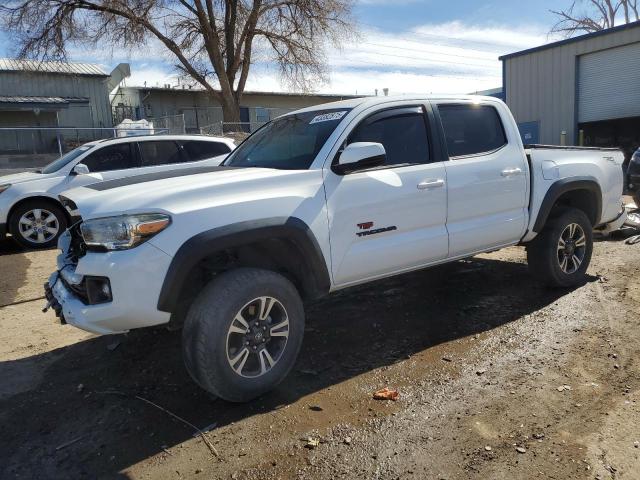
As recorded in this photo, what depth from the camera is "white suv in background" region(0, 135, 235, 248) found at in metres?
8.25

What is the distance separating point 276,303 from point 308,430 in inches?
32.0

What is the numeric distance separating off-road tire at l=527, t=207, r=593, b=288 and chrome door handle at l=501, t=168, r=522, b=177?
2.69 ft

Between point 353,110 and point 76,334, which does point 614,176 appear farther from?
point 76,334

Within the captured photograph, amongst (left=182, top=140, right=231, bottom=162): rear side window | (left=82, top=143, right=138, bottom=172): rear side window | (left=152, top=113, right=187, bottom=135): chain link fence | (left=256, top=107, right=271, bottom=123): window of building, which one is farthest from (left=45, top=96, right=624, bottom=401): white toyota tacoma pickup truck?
(left=256, top=107, right=271, bottom=123): window of building

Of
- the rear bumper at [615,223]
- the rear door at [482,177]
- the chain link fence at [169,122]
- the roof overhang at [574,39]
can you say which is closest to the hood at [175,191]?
the rear door at [482,177]

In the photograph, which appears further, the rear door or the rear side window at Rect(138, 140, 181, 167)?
the rear side window at Rect(138, 140, 181, 167)

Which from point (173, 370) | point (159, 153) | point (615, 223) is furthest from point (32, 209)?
point (615, 223)

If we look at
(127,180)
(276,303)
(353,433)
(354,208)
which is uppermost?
(127,180)

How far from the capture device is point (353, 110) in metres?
4.03

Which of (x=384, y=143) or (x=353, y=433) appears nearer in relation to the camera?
(x=353, y=433)

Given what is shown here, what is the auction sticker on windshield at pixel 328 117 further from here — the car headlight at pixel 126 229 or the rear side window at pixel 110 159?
the rear side window at pixel 110 159

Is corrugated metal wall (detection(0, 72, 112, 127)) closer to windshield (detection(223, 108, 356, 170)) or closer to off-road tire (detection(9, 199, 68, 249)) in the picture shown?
off-road tire (detection(9, 199, 68, 249))

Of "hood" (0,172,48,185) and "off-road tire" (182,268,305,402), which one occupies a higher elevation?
"hood" (0,172,48,185)

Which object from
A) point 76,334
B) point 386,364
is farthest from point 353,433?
point 76,334
